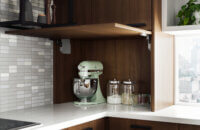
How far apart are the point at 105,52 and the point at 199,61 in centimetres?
83

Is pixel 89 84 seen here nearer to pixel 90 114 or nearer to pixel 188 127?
pixel 90 114

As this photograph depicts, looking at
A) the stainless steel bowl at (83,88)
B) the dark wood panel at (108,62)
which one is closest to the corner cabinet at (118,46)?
the dark wood panel at (108,62)

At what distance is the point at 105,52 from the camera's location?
295 centimetres

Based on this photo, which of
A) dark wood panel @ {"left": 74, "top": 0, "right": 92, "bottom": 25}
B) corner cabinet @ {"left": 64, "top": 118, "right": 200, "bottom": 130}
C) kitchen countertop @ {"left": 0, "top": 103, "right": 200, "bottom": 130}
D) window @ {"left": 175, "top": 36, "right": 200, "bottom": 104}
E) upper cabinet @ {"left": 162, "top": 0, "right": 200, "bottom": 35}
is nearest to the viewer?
kitchen countertop @ {"left": 0, "top": 103, "right": 200, "bottom": 130}

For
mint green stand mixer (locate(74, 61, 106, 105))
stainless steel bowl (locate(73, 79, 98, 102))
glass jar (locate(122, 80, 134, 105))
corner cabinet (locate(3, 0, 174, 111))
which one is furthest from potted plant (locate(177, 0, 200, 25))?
stainless steel bowl (locate(73, 79, 98, 102))

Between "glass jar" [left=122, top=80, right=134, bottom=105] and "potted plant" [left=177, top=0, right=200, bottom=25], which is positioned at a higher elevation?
"potted plant" [left=177, top=0, right=200, bottom=25]

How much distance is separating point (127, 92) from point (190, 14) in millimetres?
826

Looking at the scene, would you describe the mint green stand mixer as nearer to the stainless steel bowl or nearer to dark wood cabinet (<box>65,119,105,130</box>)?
the stainless steel bowl

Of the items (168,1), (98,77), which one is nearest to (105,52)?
(98,77)

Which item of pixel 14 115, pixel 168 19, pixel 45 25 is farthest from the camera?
pixel 168 19

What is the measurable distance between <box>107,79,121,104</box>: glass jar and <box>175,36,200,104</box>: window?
1.68 ft

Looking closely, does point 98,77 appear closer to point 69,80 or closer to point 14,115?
point 69,80

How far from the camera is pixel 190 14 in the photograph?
101 inches

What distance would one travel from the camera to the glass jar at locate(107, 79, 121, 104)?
277 centimetres
